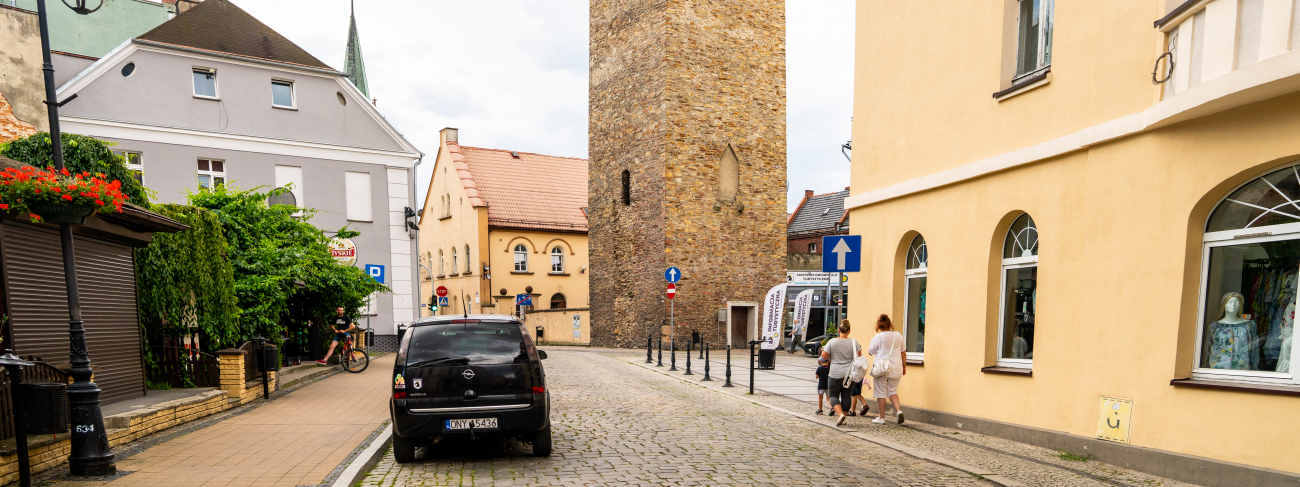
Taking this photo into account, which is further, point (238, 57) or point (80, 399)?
point (238, 57)

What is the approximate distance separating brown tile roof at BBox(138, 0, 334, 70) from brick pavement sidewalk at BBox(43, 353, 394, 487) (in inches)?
665

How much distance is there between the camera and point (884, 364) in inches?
416

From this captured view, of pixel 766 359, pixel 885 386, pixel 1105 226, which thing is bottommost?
pixel 766 359

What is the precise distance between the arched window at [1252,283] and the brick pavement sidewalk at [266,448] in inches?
321

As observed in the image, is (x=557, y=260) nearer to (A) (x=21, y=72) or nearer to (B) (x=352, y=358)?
(B) (x=352, y=358)

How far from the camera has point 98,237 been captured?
32.8 ft

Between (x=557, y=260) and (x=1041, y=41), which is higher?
(x=1041, y=41)

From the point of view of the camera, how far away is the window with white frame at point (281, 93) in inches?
1016

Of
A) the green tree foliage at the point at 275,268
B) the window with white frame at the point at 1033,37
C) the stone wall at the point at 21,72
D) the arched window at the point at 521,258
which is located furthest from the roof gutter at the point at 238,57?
the window with white frame at the point at 1033,37

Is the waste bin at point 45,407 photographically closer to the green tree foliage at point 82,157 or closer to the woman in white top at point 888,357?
the green tree foliage at point 82,157

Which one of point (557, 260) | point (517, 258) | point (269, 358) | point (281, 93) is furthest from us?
point (557, 260)

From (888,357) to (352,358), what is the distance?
14222 millimetres

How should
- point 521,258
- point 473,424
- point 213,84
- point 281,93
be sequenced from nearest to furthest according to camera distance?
1. point 473,424
2. point 213,84
3. point 281,93
4. point 521,258

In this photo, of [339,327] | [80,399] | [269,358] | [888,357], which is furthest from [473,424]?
[339,327]
